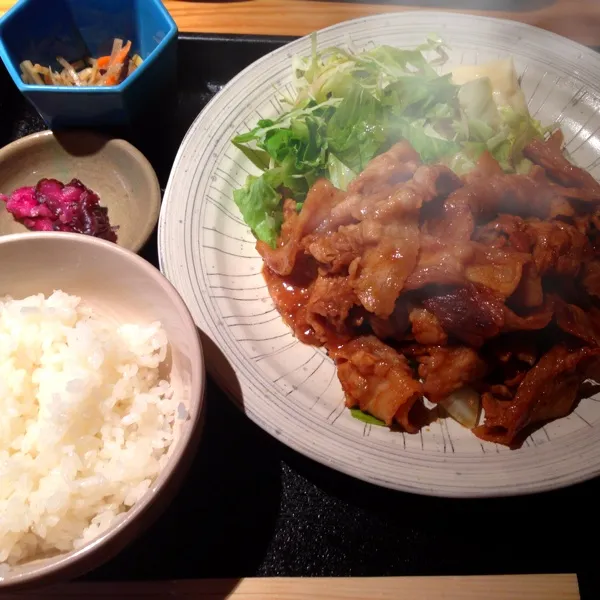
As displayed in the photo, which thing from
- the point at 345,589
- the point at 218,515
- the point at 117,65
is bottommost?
the point at 218,515

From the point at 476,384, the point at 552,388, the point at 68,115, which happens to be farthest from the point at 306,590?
the point at 68,115

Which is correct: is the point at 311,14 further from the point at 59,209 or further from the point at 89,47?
the point at 59,209

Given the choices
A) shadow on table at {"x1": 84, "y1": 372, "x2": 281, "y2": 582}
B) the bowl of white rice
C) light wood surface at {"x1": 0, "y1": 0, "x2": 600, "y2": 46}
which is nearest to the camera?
the bowl of white rice

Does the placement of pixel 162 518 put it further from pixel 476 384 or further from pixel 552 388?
pixel 552 388

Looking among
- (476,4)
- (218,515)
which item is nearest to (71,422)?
(218,515)

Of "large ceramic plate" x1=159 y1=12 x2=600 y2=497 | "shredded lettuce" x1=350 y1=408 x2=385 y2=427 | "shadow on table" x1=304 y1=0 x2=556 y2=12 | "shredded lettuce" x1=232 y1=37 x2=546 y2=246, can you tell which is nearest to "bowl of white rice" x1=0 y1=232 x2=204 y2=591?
"large ceramic plate" x1=159 y1=12 x2=600 y2=497

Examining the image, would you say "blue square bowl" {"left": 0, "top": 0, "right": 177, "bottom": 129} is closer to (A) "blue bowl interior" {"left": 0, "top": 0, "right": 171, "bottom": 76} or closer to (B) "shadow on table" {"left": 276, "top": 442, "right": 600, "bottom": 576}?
(A) "blue bowl interior" {"left": 0, "top": 0, "right": 171, "bottom": 76}
